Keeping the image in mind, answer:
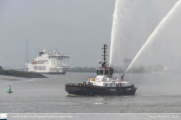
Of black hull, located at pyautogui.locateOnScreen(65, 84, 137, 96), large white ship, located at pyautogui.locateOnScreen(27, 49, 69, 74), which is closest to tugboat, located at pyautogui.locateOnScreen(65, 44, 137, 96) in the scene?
black hull, located at pyautogui.locateOnScreen(65, 84, 137, 96)

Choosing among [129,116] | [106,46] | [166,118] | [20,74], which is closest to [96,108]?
[129,116]

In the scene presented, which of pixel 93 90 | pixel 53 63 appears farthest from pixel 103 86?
pixel 53 63

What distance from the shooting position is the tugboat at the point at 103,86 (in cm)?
4262

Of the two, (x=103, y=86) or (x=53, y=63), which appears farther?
(x=53, y=63)

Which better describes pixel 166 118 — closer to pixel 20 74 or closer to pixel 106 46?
pixel 106 46

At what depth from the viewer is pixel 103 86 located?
43062mm

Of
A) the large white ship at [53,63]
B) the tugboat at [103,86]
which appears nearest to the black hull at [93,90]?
the tugboat at [103,86]

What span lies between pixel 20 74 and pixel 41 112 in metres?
91.7

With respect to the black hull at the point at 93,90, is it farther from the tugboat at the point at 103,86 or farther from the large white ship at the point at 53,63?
the large white ship at the point at 53,63

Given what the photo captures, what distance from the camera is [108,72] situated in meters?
44.4

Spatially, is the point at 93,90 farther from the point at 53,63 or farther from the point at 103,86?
the point at 53,63

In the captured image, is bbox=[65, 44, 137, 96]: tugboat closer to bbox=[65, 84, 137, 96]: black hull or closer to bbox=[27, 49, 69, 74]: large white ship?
bbox=[65, 84, 137, 96]: black hull

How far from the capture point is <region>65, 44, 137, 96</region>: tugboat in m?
42.6

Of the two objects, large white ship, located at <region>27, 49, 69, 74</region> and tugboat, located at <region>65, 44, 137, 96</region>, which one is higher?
large white ship, located at <region>27, 49, 69, 74</region>
